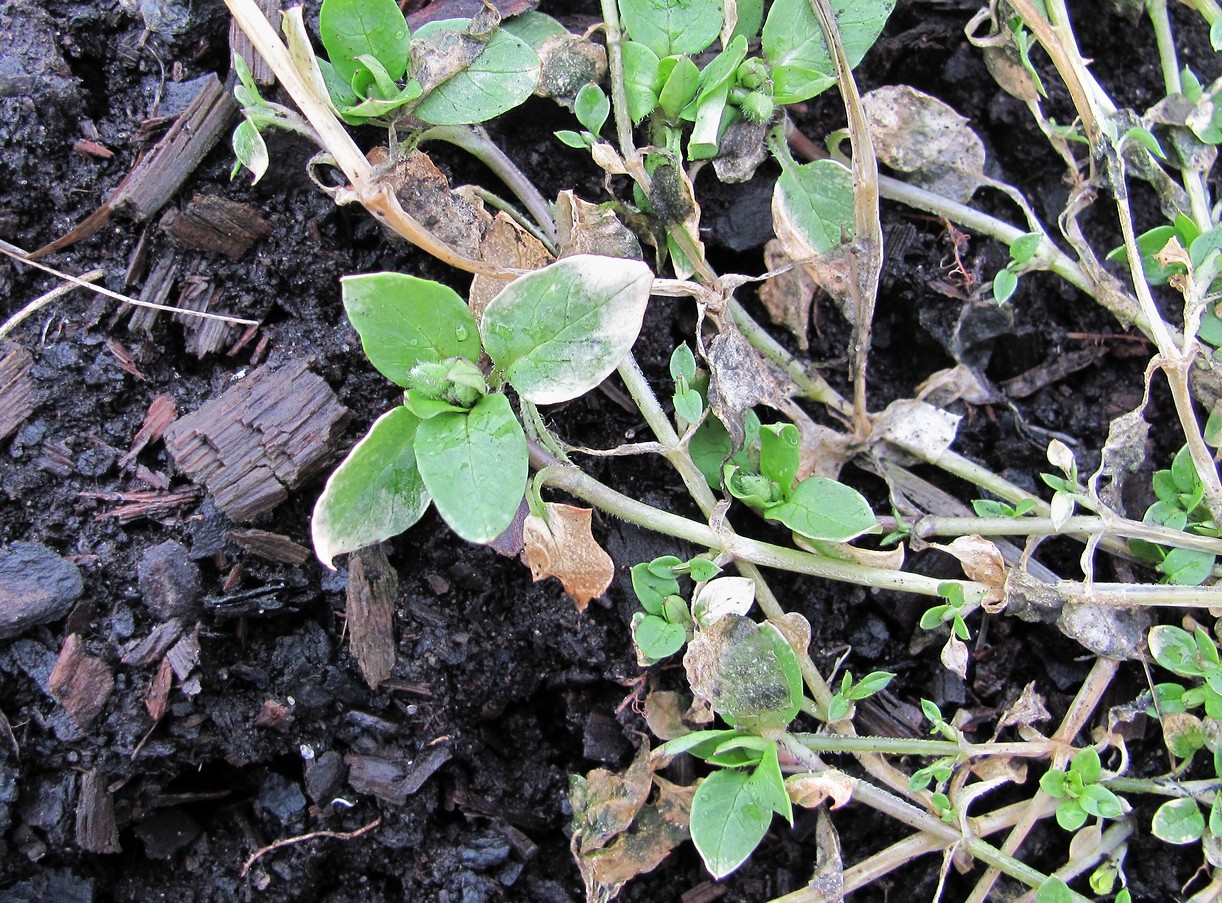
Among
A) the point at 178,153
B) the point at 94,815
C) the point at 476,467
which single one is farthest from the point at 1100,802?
the point at 178,153

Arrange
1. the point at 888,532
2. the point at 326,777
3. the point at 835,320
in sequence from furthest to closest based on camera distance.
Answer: the point at 835,320 < the point at 888,532 < the point at 326,777

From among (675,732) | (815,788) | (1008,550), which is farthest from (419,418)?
(1008,550)

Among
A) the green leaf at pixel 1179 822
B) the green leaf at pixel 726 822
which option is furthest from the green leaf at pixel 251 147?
the green leaf at pixel 1179 822

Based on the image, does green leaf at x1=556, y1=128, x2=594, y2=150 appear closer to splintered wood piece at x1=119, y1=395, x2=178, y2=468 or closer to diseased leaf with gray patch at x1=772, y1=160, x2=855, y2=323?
diseased leaf with gray patch at x1=772, y1=160, x2=855, y2=323

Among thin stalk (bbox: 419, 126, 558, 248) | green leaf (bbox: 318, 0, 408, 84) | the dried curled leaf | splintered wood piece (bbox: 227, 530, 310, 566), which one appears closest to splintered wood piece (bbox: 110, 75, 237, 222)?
green leaf (bbox: 318, 0, 408, 84)

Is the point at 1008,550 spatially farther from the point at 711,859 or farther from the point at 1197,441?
the point at 711,859

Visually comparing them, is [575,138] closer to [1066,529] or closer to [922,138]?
[922,138]
